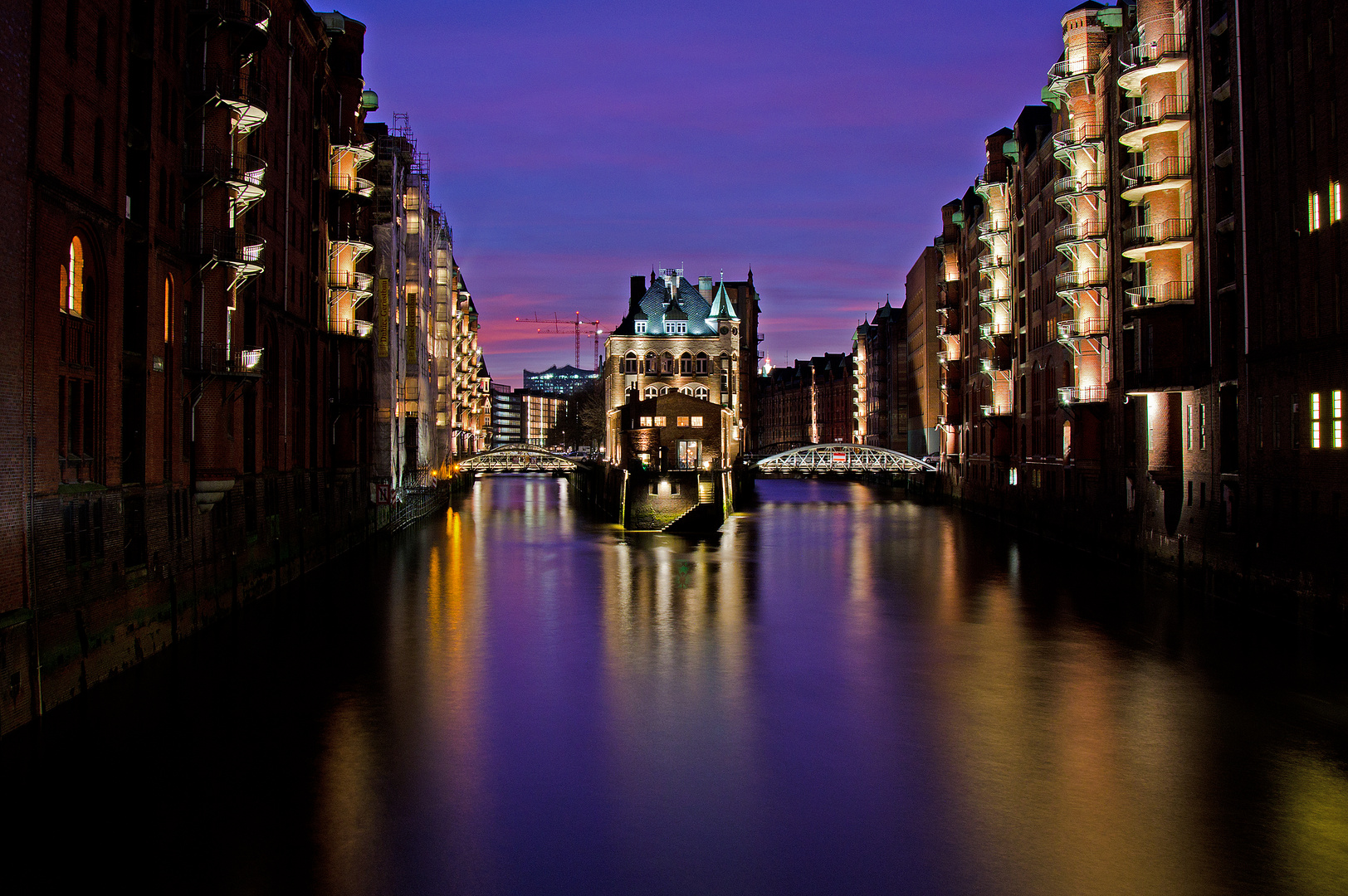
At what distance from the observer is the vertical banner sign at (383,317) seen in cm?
5675

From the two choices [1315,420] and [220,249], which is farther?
[1315,420]

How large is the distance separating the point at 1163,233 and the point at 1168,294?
2442 mm

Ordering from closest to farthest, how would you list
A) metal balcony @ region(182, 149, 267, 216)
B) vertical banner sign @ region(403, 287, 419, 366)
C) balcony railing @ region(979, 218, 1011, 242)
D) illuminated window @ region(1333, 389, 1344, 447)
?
1. illuminated window @ region(1333, 389, 1344, 447)
2. metal balcony @ region(182, 149, 267, 216)
3. balcony railing @ region(979, 218, 1011, 242)
4. vertical banner sign @ region(403, 287, 419, 366)

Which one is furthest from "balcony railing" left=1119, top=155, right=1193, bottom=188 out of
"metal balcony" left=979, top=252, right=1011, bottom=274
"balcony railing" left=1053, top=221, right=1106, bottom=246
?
"metal balcony" left=979, top=252, right=1011, bottom=274

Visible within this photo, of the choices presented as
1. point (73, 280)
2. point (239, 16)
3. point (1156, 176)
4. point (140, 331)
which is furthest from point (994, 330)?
point (73, 280)

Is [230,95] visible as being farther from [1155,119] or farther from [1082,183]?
[1082,183]

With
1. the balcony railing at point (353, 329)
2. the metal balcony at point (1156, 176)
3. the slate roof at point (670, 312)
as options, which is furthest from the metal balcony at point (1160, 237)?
the slate roof at point (670, 312)

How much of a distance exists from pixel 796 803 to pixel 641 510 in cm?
4600

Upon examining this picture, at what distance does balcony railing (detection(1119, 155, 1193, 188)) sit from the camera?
119ft

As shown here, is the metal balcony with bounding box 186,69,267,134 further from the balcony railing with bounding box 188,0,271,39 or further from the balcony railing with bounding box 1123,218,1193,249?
the balcony railing with bounding box 1123,218,1193,249

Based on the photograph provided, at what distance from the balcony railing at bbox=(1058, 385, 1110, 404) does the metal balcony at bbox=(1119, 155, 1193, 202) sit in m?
9.30

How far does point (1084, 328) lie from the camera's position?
46.2 m

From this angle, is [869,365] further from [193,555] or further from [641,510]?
[193,555]

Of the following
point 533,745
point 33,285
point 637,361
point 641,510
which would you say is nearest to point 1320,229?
point 533,745
